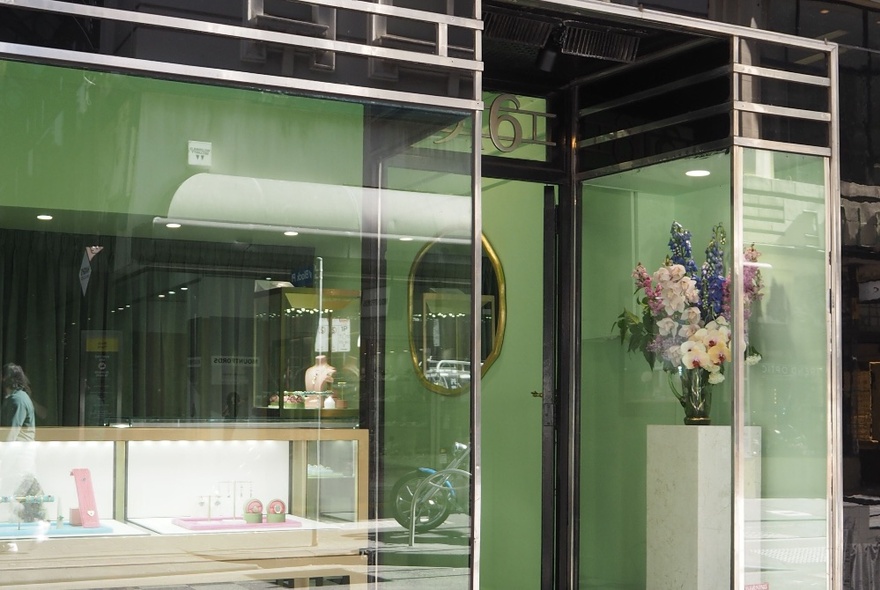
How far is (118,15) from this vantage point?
3.12 metres

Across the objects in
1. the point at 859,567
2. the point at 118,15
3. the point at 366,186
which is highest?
the point at 118,15

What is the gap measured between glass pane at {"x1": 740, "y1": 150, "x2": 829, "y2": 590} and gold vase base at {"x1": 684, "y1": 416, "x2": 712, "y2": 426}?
0.17 metres

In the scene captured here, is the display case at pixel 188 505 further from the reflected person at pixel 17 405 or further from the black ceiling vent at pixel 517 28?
the black ceiling vent at pixel 517 28

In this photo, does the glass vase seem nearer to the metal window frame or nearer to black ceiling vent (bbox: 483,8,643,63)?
black ceiling vent (bbox: 483,8,643,63)

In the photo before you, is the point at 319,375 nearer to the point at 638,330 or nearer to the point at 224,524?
the point at 224,524

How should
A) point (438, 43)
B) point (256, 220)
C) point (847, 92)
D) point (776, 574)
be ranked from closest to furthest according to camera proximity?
point (256, 220)
point (438, 43)
point (776, 574)
point (847, 92)

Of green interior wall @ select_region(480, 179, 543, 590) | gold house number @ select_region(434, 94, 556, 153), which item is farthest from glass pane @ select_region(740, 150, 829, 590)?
green interior wall @ select_region(480, 179, 543, 590)

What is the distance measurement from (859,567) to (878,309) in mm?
1049

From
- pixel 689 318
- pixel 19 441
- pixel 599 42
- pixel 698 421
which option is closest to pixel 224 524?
pixel 19 441

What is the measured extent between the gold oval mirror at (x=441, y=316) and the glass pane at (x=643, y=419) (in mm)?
1276

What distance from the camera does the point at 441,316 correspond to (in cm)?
359

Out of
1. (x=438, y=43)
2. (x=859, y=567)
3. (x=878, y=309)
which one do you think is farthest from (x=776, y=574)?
(x=438, y=43)

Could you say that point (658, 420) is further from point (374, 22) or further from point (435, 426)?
point (374, 22)

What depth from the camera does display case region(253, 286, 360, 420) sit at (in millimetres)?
3350
